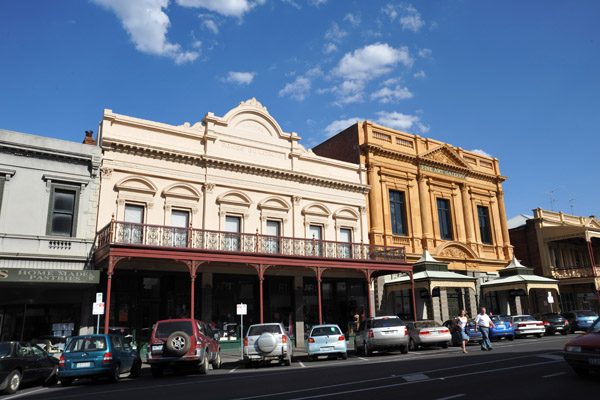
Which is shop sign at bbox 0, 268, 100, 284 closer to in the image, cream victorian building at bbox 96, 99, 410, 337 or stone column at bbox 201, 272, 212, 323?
cream victorian building at bbox 96, 99, 410, 337

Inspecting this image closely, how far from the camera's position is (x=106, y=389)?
10977 mm

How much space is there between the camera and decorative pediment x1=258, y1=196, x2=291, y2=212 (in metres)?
24.3

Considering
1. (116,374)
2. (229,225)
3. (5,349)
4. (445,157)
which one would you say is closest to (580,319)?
(445,157)

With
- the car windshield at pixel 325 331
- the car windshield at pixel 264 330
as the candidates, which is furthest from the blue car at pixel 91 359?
the car windshield at pixel 325 331

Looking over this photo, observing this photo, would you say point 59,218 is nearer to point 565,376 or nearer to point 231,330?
point 231,330

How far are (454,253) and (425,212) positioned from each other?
11.4 ft

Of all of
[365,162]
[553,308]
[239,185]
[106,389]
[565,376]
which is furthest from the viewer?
[553,308]

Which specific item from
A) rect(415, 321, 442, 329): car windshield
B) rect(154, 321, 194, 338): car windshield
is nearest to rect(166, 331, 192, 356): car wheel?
rect(154, 321, 194, 338): car windshield

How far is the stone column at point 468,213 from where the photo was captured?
3259 centimetres

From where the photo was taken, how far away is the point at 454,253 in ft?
102

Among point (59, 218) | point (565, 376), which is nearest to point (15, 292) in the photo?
point (59, 218)

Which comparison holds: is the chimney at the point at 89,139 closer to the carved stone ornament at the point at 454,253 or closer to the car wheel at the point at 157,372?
the car wheel at the point at 157,372

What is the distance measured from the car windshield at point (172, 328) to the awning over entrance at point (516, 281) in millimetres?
23461

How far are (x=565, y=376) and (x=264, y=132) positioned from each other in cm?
1905
